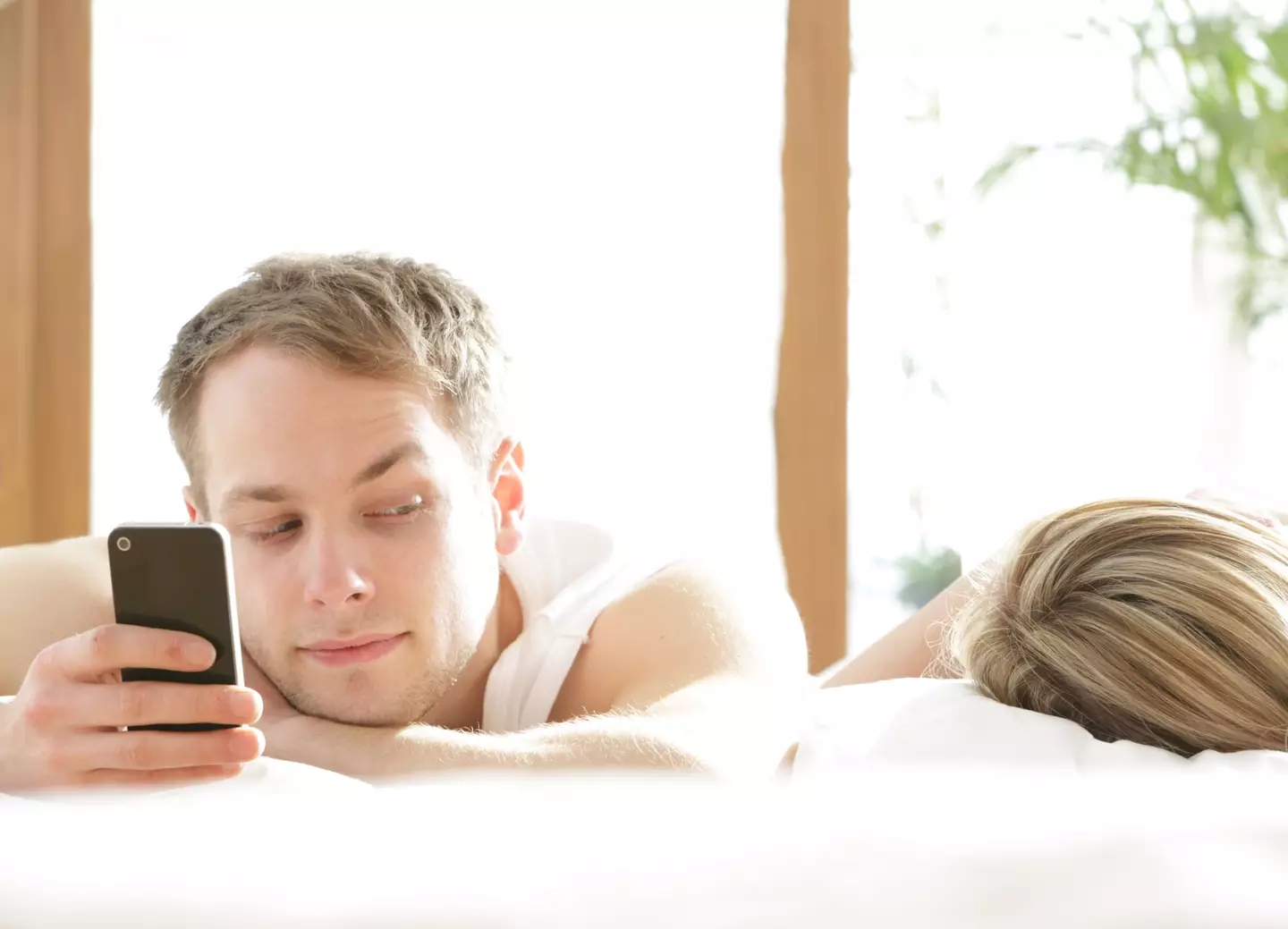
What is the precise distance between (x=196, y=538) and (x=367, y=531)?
A: 338 mm

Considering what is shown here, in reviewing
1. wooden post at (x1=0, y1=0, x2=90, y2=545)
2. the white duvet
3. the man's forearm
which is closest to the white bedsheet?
the white duvet

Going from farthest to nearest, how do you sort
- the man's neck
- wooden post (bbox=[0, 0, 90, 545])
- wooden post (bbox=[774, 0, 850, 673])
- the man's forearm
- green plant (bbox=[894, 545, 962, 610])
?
1. wooden post (bbox=[0, 0, 90, 545])
2. green plant (bbox=[894, 545, 962, 610])
3. wooden post (bbox=[774, 0, 850, 673])
4. the man's neck
5. the man's forearm

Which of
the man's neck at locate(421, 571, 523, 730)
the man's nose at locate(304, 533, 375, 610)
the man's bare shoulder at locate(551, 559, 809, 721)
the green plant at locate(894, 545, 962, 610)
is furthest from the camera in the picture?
the green plant at locate(894, 545, 962, 610)

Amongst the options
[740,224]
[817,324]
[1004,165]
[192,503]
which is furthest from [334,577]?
[1004,165]

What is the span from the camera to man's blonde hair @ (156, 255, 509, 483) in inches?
54.2

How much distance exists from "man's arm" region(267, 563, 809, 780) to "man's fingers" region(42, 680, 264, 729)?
0.66 feet

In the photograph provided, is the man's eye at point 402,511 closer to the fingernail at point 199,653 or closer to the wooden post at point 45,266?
the fingernail at point 199,653

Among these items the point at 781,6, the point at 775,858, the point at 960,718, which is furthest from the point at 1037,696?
the point at 781,6

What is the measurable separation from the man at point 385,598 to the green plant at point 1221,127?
1.69 metres

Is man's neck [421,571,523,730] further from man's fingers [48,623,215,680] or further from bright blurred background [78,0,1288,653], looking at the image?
bright blurred background [78,0,1288,653]

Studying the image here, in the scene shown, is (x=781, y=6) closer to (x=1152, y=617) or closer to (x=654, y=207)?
(x=654, y=207)

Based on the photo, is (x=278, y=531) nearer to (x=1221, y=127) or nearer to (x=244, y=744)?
(x=244, y=744)

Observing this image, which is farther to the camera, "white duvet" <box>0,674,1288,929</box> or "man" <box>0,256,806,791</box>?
"man" <box>0,256,806,791</box>

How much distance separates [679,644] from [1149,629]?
0.55m
